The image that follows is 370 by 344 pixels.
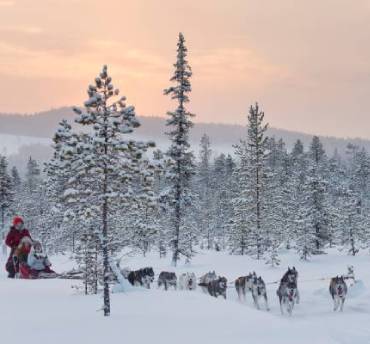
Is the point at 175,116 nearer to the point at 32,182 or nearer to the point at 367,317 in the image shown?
the point at 367,317

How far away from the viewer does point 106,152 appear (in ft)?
50.5

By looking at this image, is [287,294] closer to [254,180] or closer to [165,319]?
[165,319]

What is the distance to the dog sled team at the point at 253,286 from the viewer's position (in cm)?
1961

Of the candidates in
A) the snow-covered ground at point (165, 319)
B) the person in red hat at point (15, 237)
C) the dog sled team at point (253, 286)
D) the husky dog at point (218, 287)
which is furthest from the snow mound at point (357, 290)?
the person in red hat at point (15, 237)

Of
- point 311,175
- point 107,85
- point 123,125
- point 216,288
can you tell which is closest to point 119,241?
point 123,125

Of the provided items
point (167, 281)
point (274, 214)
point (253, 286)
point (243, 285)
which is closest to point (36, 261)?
point (167, 281)

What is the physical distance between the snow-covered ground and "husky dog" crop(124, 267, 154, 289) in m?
2.92

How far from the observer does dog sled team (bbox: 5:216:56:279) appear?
87.5 feet

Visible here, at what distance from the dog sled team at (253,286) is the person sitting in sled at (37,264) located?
167 inches

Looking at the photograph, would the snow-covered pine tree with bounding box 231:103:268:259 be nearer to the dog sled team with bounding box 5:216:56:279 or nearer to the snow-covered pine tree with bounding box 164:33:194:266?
the snow-covered pine tree with bounding box 164:33:194:266

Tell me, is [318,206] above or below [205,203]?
below

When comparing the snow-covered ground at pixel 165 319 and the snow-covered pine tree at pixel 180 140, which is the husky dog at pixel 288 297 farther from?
the snow-covered pine tree at pixel 180 140

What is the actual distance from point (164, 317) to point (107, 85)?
21.4 ft

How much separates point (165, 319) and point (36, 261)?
13919 mm
